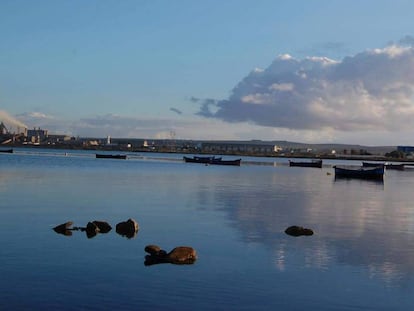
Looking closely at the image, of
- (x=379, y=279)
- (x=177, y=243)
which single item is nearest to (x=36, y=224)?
(x=177, y=243)

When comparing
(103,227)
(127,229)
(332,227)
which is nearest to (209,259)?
(127,229)

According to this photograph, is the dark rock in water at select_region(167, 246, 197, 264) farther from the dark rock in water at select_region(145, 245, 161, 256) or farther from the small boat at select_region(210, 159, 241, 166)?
the small boat at select_region(210, 159, 241, 166)

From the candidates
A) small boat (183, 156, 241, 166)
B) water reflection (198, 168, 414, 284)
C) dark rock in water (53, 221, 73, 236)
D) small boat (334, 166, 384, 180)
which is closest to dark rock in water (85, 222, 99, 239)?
dark rock in water (53, 221, 73, 236)

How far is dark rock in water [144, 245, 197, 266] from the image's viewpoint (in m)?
15.7

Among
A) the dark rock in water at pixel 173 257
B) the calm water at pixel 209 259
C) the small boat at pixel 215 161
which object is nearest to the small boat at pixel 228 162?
the small boat at pixel 215 161

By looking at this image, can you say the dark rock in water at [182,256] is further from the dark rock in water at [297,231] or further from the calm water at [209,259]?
the dark rock in water at [297,231]

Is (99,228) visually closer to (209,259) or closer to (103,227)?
(103,227)

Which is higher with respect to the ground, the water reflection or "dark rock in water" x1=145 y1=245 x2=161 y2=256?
"dark rock in water" x1=145 y1=245 x2=161 y2=256

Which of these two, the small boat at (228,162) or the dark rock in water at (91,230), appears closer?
the dark rock in water at (91,230)

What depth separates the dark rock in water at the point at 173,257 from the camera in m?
15.7

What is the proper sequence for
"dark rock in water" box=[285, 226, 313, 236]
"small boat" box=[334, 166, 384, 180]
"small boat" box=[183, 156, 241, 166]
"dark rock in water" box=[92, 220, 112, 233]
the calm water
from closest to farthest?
the calm water
"dark rock in water" box=[92, 220, 112, 233]
"dark rock in water" box=[285, 226, 313, 236]
"small boat" box=[334, 166, 384, 180]
"small boat" box=[183, 156, 241, 166]

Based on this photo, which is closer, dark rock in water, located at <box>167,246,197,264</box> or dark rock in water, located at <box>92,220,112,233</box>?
dark rock in water, located at <box>167,246,197,264</box>

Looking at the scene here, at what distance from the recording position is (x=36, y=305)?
1152cm

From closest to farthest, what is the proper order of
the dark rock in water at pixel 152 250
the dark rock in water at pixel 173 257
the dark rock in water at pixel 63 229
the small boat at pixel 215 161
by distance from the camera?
the dark rock in water at pixel 173 257 → the dark rock in water at pixel 152 250 → the dark rock in water at pixel 63 229 → the small boat at pixel 215 161
